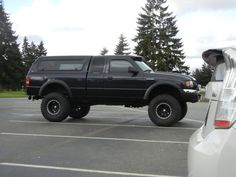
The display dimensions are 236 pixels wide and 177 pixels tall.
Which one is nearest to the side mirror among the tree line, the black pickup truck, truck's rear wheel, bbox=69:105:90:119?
the black pickup truck

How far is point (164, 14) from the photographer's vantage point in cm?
7306

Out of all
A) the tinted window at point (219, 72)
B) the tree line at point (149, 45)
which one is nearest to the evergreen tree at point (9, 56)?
the tree line at point (149, 45)

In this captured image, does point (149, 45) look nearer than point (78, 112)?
No

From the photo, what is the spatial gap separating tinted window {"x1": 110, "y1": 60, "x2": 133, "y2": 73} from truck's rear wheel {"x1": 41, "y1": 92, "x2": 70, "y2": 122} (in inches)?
66.3

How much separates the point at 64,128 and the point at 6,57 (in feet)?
221

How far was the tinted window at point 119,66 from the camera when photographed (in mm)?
11875

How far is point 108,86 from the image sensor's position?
11883mm

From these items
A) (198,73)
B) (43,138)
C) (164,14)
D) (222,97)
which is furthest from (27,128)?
(198,73)

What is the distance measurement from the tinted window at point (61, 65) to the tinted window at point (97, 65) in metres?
0.34

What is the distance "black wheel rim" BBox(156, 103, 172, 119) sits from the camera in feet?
37.3

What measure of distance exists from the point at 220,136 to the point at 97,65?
9490 millimetres

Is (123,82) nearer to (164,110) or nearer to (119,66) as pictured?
(119,66)

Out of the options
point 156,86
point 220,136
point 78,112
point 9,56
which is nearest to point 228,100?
point 220,136

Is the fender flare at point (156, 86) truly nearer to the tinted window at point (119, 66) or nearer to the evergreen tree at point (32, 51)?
the tinted window at point (119, 66)
